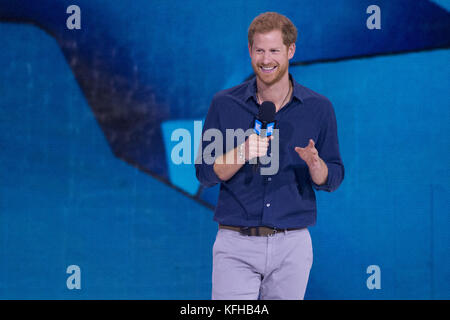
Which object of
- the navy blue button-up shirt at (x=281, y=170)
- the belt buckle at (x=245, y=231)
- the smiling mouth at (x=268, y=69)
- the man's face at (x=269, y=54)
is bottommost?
the belt buckle at (x=245, y=231)

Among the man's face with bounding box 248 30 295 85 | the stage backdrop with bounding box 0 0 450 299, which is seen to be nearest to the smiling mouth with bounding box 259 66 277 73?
the man's face with bounding box 248 30 295 85

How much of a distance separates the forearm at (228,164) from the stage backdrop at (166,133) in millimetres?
1104

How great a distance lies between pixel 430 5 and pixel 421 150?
86 cm

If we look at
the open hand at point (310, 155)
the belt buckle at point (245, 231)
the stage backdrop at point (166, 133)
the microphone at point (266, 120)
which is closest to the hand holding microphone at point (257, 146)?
the microphone at point (266, 120)

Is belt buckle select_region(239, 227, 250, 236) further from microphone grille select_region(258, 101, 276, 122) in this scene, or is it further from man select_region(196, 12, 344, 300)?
microphone grille select_region(258, 101, 276, 122)

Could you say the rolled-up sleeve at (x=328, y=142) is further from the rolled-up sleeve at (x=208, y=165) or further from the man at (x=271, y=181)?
A: the rolled-up sleeve at (x=208, y=165)

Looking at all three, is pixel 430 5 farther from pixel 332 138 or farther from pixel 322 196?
pixel 332 138

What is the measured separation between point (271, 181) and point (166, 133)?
3.94ft

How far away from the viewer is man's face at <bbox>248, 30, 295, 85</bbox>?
1.98 metres

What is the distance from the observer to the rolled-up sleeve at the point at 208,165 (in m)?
1.97

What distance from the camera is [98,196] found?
3.05 metres

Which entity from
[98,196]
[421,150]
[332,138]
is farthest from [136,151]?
[421,150]

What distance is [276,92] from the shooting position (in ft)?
6.77

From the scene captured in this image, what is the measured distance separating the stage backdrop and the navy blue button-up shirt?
98 centimetres
